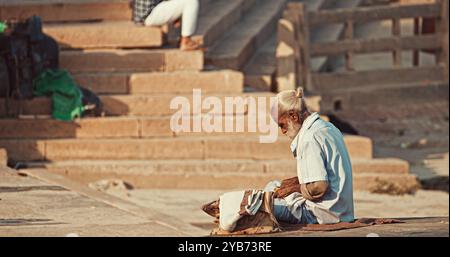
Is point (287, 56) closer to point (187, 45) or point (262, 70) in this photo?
point (262, 70)

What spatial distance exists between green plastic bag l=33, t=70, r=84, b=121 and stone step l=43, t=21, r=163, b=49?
997 millimetres

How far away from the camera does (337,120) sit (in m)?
20.5

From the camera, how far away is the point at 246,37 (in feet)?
68.4

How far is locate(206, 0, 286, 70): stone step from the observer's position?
764 inches

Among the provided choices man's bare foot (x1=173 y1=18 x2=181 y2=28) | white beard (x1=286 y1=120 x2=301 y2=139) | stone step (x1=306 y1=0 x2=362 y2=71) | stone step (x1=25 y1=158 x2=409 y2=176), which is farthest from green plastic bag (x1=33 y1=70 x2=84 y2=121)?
white beard (x1=286 y1=120 x2=301 y2=139)

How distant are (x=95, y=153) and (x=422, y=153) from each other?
15.5 feet

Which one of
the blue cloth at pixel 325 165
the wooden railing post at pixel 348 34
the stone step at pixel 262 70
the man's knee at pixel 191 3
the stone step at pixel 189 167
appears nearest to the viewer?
the blue cloth at pixel 325 165

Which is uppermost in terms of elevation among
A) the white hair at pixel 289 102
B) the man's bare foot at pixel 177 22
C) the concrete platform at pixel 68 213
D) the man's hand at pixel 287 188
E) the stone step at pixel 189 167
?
the man's bare foot at pixel 177 22

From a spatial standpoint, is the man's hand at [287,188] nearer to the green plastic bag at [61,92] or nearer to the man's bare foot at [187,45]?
the green plastic bag at [61,92]

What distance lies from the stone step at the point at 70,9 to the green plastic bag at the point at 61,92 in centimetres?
181

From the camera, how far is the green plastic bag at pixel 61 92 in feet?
57.9

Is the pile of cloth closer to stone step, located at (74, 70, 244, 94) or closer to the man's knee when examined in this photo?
stone step, located at (74, 70, 244, 94)

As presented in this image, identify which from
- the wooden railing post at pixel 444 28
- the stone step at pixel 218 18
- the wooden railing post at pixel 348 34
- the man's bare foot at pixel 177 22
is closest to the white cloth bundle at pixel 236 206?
the man's bare foot at pixel 177 22

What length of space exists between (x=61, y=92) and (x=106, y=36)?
1.28 meters
